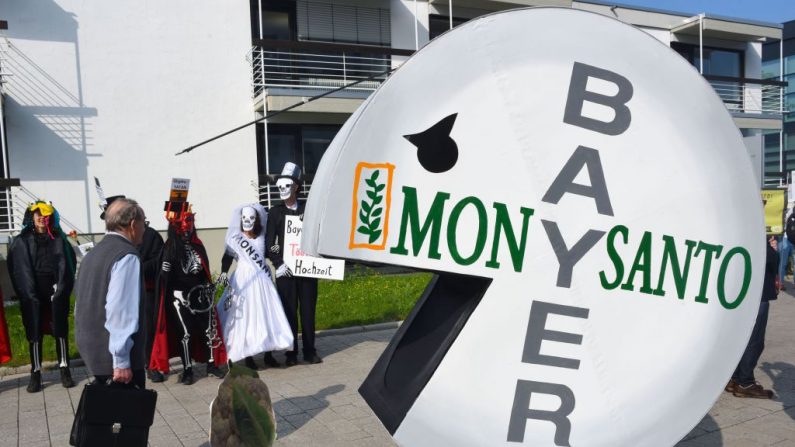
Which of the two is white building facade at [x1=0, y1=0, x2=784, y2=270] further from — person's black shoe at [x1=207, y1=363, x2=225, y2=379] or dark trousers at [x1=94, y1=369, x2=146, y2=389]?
dark trousers at [x1=94, y1=369, x2=146, y2=389]

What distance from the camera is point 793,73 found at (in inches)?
1128

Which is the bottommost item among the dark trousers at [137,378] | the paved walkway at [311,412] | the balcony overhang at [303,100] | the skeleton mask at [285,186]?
the paved walkway at [311,412]

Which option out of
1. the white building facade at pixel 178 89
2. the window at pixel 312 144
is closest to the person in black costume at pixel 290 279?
the white building facade at pixel 178 89

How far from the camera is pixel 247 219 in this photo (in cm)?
640

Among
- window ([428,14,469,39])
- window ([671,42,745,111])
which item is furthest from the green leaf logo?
window ([671,42,745,111])

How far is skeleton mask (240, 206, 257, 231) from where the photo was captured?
640 cm

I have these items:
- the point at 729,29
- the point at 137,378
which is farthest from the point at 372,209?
the point at 729,29

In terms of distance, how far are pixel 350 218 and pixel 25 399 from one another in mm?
5384

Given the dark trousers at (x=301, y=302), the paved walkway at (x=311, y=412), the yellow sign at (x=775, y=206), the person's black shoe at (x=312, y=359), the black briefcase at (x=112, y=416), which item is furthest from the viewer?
the yellow sign at (x=775, y=206)

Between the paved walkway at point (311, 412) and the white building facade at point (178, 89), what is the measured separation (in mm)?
6686

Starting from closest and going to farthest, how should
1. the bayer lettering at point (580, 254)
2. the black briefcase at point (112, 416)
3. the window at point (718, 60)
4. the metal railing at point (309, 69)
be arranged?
1. the bayer lettering at point (580, 254)
2. the black briefcase at point (112, 416)
3. the metal railing at point (309, 69)
4. the window at point (718, 60)

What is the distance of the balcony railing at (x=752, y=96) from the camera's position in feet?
70.2

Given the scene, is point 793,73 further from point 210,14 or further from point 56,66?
point 56,66

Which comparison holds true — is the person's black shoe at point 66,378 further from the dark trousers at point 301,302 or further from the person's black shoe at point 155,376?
the dark trousers at point 301,302
